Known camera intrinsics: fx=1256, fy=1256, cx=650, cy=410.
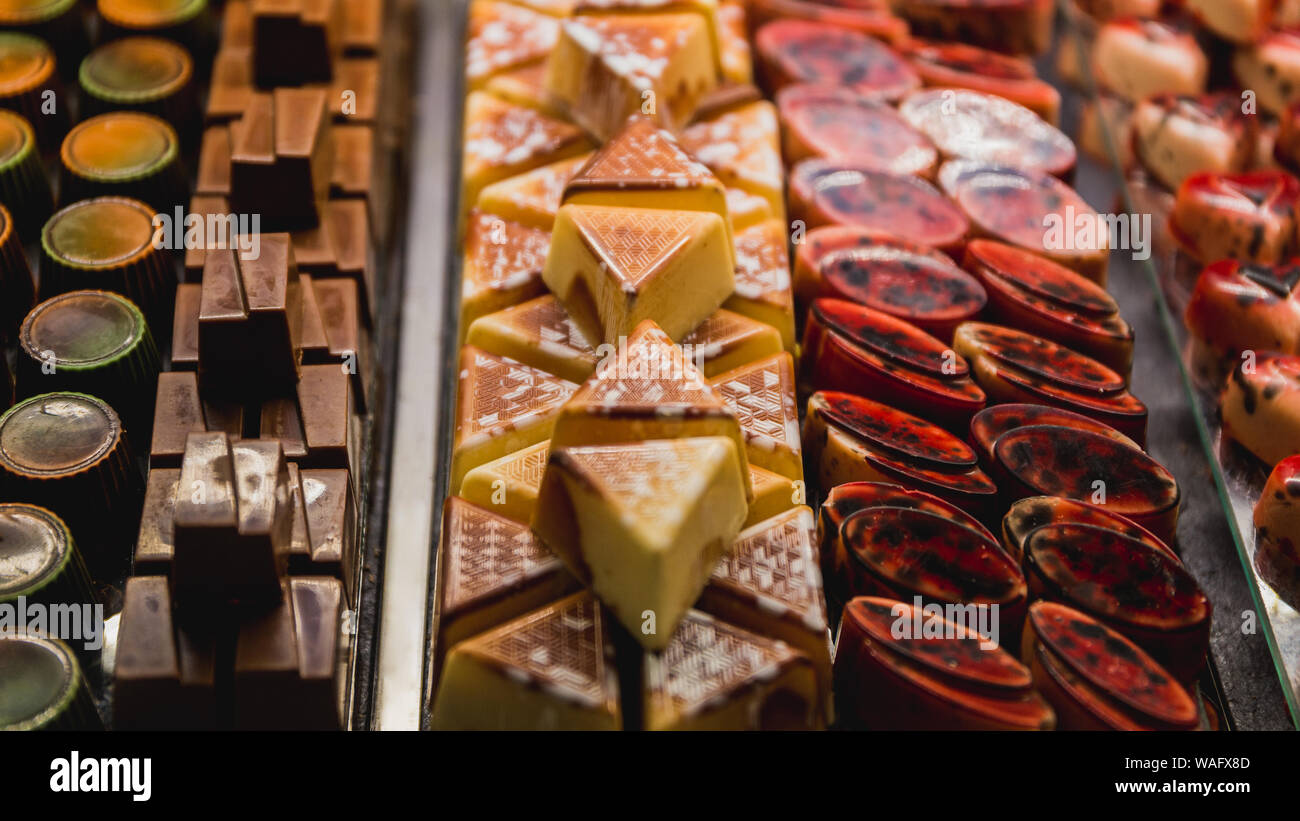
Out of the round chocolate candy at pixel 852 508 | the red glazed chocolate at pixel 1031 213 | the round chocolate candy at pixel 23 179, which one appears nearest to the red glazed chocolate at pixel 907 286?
the red glazed chocolate at pixel 1031 213

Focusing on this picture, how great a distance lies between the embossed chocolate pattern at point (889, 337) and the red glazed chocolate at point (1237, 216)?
75cm

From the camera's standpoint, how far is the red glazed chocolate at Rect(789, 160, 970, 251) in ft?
7.80

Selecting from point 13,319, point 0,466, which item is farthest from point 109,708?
point 13,319

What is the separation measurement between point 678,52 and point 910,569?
1.24 metres

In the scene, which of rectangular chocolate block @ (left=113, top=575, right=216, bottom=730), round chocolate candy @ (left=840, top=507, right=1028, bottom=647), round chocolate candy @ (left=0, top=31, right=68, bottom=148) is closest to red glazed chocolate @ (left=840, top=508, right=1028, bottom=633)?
round chocolate candy @ (left=840, top=507, right=1028, bottom=647)

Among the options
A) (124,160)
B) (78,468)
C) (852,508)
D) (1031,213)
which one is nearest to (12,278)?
(124,160)

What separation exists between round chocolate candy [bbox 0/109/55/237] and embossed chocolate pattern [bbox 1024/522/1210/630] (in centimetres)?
151

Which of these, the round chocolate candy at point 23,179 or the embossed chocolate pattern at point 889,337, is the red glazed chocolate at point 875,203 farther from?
the round chocolate candy at point 23,179

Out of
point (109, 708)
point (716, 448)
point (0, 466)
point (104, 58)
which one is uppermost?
point (104, 58)

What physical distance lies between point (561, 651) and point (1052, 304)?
3.69 feet

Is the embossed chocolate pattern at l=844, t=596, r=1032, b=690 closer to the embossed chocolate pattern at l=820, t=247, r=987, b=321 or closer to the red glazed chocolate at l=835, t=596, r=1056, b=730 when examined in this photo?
the red glazed chocolate at l=835, t=596, r=1056, b=730

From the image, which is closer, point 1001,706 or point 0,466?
point 1001,706

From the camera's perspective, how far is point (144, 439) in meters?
1.99
